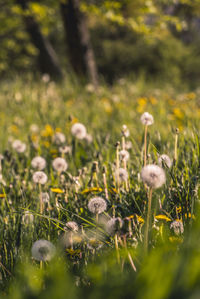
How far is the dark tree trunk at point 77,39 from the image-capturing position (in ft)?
21.5

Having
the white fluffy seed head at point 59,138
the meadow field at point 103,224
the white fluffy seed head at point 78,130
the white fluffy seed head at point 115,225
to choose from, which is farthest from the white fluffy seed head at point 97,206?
the white fluffy seed head at point 59,138

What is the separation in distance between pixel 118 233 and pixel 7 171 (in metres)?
1.49

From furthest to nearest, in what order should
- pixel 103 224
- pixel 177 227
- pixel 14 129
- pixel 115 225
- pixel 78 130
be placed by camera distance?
pixel 14 129
pixel 78 130
pixel 103 224
pixel 177 227
pixel 115 225

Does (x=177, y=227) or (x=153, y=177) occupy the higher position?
(x=153, y=177)

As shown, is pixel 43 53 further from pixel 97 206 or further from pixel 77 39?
pixel 97 206

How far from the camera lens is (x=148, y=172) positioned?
1.03m

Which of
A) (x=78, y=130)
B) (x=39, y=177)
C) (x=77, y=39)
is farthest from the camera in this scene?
(x=77, y=39)

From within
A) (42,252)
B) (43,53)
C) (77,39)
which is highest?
(43,53)

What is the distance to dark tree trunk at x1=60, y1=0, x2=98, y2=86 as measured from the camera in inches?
259

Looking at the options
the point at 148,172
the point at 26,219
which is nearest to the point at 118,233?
the point at 148,172

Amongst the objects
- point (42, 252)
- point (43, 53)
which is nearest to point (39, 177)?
point (42, 252)

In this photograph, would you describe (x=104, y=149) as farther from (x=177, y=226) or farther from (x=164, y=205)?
(x=177, y=226)

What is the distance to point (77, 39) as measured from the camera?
6.83 m

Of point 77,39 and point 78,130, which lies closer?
point 78,130
